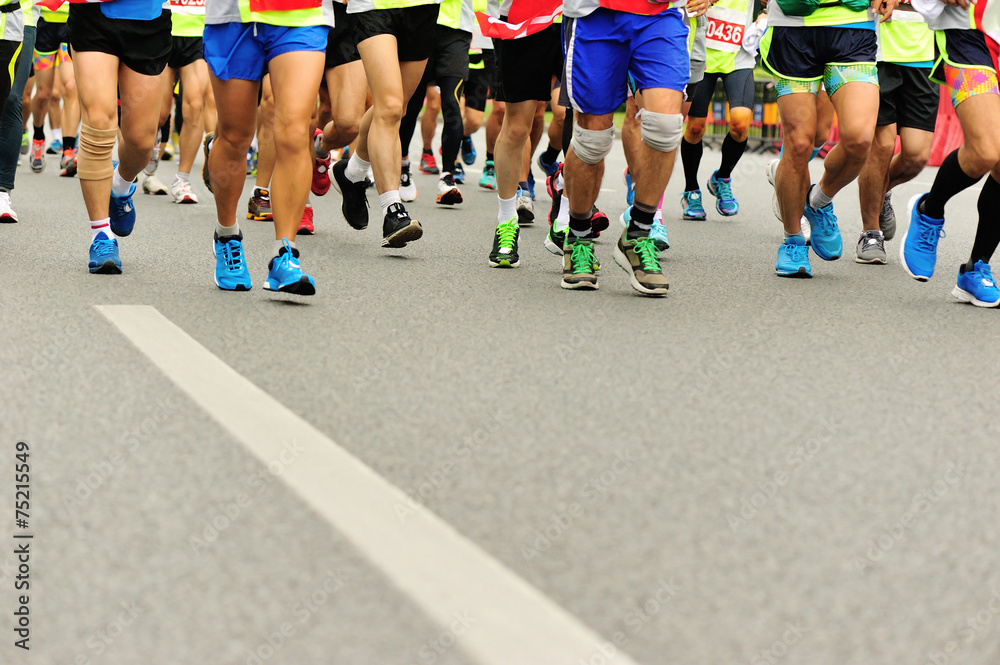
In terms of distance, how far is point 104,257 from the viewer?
522cm

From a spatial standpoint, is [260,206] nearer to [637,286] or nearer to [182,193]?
[182,193]

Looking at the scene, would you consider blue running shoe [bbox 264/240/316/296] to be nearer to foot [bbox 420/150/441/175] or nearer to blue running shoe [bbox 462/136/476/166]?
foot [bbox 420/150/441/175]

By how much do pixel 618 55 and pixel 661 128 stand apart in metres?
0.37

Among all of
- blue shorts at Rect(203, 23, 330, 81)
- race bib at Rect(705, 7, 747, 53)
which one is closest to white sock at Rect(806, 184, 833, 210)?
race bib at Rect(705, 7, 747, 53)

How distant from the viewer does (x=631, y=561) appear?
2070mm

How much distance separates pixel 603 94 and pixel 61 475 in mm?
3270

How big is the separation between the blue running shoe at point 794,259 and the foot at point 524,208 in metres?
2.25

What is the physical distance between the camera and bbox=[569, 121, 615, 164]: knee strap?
5301mm

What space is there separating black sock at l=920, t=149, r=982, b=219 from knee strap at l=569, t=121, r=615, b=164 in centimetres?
142

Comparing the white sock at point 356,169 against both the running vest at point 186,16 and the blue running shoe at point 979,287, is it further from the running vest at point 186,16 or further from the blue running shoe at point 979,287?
the blue running shoe at point 979,287

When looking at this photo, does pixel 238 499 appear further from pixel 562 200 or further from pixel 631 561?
pixel 562 200

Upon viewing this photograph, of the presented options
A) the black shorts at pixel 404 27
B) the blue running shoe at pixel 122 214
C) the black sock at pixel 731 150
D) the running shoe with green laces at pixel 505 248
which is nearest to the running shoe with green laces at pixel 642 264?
the running shoe with green laces at pixel 505 248

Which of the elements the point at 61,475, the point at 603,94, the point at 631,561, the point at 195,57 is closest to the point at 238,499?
the point at 61,475

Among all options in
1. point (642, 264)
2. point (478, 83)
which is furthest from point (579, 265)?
point (478, 83)
